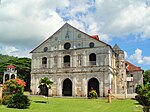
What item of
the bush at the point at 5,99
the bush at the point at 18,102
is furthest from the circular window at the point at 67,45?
the bush at the point at 18,102

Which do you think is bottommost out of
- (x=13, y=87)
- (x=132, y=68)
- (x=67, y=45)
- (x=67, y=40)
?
(x=13, y=87)

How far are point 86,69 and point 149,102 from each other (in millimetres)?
19773

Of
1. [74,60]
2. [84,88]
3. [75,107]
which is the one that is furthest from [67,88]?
[75,107]

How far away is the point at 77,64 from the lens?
1719 inches

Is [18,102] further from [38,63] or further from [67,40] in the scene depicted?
[38,63]

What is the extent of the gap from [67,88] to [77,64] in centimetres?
574

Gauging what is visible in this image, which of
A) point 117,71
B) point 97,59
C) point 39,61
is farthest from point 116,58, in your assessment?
point 39,61

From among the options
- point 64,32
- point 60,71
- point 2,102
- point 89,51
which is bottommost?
point 2,102

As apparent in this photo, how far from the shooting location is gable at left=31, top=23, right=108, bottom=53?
4362 cm

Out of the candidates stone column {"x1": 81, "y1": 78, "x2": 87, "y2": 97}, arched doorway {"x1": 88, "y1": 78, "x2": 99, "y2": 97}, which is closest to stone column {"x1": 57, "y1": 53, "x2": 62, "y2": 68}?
stone column {"x1": 81, "y1": 78, "x2": 87, "y2": 97}

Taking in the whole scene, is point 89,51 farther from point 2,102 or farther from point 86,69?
point 2,102

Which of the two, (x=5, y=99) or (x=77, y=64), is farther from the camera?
(x=77, y=64)

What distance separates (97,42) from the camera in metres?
42.9

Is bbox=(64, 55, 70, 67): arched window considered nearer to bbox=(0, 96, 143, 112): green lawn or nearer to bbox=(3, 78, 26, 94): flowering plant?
bbox=(3, 78, 26, 94): flowering plant
